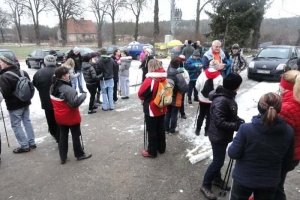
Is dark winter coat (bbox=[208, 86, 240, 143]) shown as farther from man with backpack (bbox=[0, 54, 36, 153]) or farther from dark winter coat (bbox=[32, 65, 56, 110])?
man with backpack (bbox=[0, 54, 36, 153])

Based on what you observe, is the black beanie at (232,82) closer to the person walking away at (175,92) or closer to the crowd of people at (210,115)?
the crowd of people at (210,115)

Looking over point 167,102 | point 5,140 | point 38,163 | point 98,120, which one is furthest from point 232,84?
point 5,140

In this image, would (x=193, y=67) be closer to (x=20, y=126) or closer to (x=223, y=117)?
(x=223, y=117)

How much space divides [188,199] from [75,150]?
2.11m

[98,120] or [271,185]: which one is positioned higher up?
[271,185]

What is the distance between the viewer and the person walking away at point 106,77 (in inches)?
269

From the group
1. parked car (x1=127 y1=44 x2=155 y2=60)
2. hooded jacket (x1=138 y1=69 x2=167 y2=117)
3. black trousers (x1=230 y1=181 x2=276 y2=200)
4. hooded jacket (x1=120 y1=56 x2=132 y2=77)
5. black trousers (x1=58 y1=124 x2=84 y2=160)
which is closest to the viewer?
black trousers (x1=230 y1=181 x2=276 y2=200)

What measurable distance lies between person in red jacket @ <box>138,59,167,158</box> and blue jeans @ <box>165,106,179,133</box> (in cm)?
96

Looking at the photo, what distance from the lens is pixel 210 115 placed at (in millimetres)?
3086

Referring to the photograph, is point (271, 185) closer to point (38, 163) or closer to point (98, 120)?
point (38, 163)

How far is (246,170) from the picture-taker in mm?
2268

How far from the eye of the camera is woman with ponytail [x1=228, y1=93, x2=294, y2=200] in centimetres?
210

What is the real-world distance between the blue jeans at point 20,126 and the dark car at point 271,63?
9.56 meters

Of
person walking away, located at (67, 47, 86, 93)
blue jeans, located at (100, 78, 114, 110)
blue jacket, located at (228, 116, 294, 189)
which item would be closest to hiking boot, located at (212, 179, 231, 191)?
blue jacket, located at (228, 116, 294, 189)
